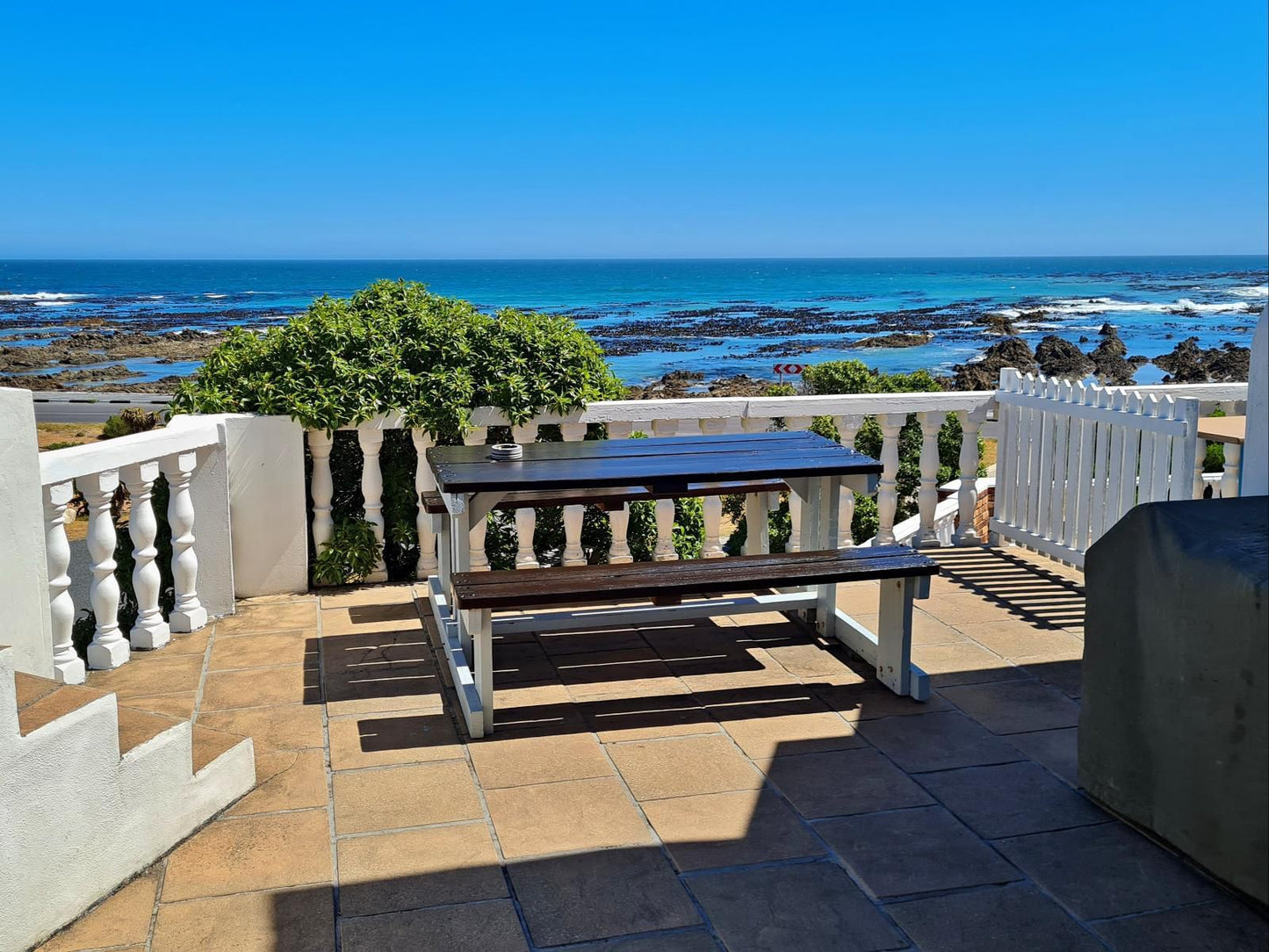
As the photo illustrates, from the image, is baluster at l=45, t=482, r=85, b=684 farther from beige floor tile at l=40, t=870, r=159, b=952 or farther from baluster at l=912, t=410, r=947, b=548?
baluster at l=912, t=410, r=947, b=548

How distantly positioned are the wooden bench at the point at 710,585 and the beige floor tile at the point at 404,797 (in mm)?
368

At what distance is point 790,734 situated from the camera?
373 cm

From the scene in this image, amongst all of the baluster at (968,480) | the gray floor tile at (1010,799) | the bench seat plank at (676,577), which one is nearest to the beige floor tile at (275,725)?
the bench seat plank at (676,577)

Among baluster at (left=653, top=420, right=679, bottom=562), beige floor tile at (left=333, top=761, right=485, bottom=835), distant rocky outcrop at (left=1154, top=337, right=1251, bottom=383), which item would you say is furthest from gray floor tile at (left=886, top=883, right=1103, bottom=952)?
distant rocky outcrop at (left=1154, top=337, right=1251, bottom=383)

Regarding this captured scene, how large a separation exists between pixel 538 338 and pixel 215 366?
1.62 m

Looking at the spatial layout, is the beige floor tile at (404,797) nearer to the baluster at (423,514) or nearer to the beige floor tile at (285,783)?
the beige floor tile at (285,783)

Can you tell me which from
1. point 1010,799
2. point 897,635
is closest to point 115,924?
point 1010,799

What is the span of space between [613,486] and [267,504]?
208cm

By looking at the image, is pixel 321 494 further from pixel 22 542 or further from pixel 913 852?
pixel 913 852

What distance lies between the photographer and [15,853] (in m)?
2.42

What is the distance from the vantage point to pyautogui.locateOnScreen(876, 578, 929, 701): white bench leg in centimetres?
400

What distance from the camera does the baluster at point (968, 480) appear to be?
6.19 meters

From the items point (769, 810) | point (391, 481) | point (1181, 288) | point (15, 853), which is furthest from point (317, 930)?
point (1181, 288)

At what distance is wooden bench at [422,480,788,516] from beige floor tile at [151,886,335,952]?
2.04 metres
